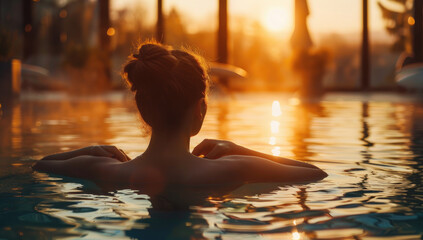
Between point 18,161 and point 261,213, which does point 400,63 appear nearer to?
point 18,161

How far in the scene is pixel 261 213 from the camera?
7.53 ft

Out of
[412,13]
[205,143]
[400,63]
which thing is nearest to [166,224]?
[205,143]

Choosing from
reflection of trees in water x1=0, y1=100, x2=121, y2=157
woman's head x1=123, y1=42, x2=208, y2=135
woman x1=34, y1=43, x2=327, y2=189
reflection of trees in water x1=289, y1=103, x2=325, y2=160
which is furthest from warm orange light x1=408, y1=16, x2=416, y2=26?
woman's head x1=123, y1=42, x2=208, y2=135

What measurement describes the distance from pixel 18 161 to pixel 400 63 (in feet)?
34.5

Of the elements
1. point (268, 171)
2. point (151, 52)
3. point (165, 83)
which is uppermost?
point (151, 52)

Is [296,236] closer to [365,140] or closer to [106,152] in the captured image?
[106,152]

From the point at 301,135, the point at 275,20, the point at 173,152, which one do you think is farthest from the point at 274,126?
the point at 275,20

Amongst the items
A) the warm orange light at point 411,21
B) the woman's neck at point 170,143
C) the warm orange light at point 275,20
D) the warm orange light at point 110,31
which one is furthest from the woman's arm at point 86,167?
the warm orange light at point 411,21

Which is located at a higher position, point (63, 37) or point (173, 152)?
point (63, 37)

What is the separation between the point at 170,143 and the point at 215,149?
33 cm

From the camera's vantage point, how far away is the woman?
2.58 meters

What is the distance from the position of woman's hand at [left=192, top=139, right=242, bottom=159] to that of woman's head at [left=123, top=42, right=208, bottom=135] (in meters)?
0.35

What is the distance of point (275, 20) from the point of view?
50.9 feet

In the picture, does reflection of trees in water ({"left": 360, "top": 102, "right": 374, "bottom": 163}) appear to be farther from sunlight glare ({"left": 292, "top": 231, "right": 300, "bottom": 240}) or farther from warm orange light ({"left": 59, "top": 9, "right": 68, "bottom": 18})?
warm orange light ({"left": 59, "top": 9, "right": 68, "bottom": 18})
